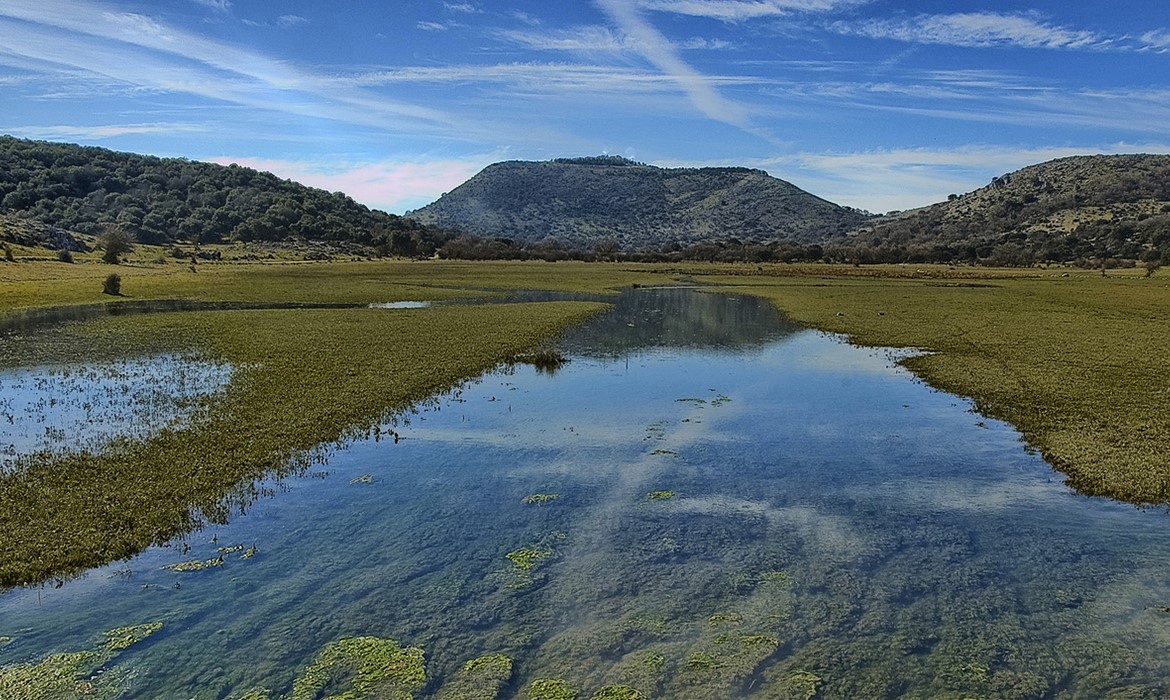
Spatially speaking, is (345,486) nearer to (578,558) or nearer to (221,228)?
(578,558)

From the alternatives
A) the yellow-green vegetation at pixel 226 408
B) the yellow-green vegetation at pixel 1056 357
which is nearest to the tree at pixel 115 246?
the yellow-green vegetation at pixel 226 408

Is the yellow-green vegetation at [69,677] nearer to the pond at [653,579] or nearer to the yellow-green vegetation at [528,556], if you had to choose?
the pond at [653,579]

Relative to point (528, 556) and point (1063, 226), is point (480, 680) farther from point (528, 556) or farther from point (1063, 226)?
point (1063, 226)

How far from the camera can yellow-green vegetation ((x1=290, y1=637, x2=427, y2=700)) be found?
7.97m

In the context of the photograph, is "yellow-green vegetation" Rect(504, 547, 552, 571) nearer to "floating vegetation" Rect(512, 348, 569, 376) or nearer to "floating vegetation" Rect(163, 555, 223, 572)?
"floating vegetation" Rect(163, 555, 223, 572)

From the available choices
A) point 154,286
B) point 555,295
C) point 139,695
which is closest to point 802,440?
point 139,695

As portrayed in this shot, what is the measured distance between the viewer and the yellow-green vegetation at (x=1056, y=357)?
16.7 metres

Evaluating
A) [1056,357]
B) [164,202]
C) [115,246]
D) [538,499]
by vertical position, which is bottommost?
[538,499]

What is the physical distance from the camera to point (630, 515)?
44.5ft

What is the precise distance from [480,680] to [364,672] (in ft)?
4.29

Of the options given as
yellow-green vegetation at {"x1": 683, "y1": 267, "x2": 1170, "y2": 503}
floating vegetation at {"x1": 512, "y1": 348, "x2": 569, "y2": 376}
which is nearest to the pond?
yellow-green vegetation at {"x1": 683, "y1": 267, "x2": 1170, "y2": 503}

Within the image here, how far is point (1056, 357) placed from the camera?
29.3 meters

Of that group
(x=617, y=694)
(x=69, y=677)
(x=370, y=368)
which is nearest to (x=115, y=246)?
(x=370, y=368)

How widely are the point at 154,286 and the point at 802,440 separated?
204 feet
